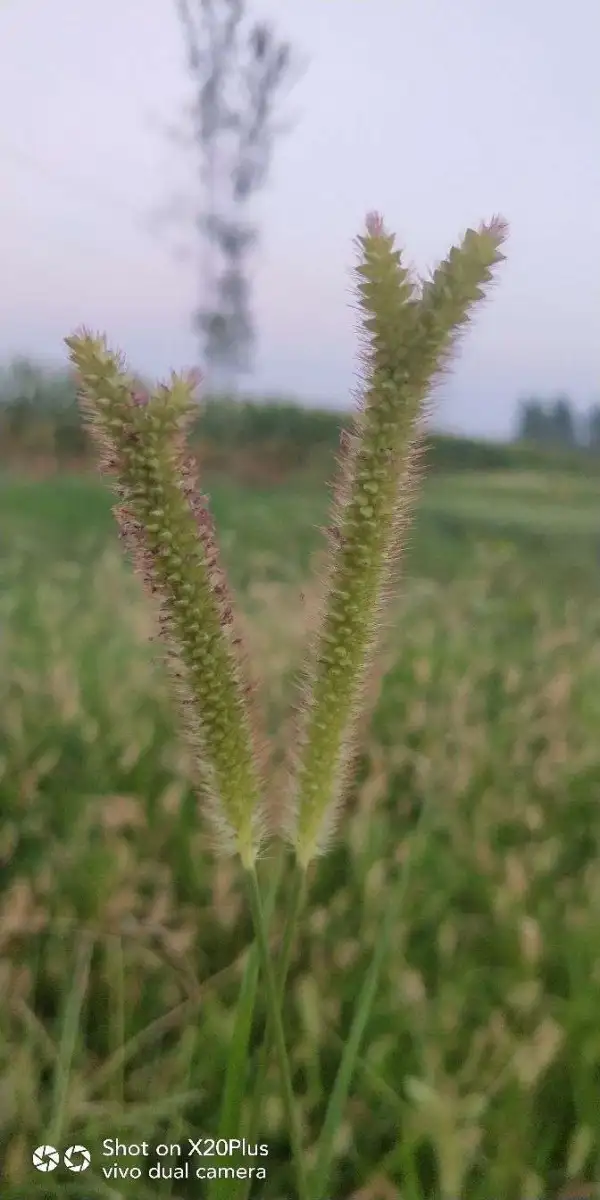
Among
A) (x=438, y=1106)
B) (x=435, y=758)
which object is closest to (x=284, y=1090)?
(x=438, y=1106)

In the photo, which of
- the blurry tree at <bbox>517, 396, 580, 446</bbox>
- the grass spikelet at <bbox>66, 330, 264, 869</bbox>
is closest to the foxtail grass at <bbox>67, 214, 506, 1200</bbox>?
the grass spikelet at <bbox>66, 330, 264, 869</bbox>

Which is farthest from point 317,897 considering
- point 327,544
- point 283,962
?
point 327,544

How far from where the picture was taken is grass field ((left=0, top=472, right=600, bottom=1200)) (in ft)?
1.57

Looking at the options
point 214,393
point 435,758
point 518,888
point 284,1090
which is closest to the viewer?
point 284,1090

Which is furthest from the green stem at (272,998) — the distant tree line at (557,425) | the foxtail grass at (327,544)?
the distant tree line at (557,425)

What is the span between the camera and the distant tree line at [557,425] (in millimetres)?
1037

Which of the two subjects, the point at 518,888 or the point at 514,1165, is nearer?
the point at 514,1165

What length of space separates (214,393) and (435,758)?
0.47 meters

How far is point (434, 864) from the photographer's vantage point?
0.65 metres

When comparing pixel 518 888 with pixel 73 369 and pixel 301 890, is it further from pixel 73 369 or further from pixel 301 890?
pixel 73 369

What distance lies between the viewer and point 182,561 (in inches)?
9.1

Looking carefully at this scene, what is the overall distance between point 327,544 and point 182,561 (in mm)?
50

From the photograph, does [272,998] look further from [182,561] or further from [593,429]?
[593,429]

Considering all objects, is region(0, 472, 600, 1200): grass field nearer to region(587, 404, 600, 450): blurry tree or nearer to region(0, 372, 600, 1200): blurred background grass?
region(0, 372, 600, 1200): blurred background grass
